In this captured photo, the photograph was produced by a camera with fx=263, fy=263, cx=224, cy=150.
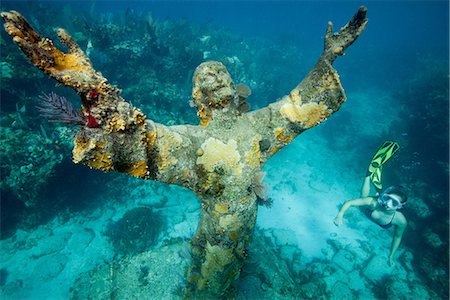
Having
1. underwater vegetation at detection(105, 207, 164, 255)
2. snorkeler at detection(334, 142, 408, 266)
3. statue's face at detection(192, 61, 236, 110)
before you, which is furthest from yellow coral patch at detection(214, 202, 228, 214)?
underwater vegetation at detection(105, 207, 164, 255)

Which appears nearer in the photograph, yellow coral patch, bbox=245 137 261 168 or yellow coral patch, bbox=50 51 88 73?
yellow coral patch, bbox=50 51 88 73

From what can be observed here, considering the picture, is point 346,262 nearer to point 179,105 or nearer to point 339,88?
point 339,88

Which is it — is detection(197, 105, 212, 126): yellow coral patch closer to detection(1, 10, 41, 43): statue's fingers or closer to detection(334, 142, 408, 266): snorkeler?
detection(1, 10, 41, 43): statue's fingers

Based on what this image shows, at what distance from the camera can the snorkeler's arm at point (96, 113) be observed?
1676 millimetres

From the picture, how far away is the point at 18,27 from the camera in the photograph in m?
1.59

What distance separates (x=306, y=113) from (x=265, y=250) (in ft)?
13.3

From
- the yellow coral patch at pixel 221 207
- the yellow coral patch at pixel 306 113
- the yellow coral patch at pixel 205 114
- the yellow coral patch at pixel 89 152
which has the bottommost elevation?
the yellow coral patch at pixel 221 207

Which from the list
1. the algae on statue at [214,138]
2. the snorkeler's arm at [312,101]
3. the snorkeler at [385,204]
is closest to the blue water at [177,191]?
the snorkeler at [385,204]

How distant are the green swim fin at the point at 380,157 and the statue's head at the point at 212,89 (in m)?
6.40

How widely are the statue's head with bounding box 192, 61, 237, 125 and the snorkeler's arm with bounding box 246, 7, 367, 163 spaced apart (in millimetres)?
445

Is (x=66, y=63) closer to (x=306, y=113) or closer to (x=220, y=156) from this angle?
(x=220, y=156)

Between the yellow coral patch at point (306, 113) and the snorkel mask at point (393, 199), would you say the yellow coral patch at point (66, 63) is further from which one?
the snorkel mask at point (393, 199)

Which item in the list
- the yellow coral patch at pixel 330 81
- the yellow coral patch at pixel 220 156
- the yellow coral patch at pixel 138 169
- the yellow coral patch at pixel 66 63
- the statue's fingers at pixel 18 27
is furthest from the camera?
the yellow coral patch at pixel 220 156

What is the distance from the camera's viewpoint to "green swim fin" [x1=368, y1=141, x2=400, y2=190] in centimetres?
739
